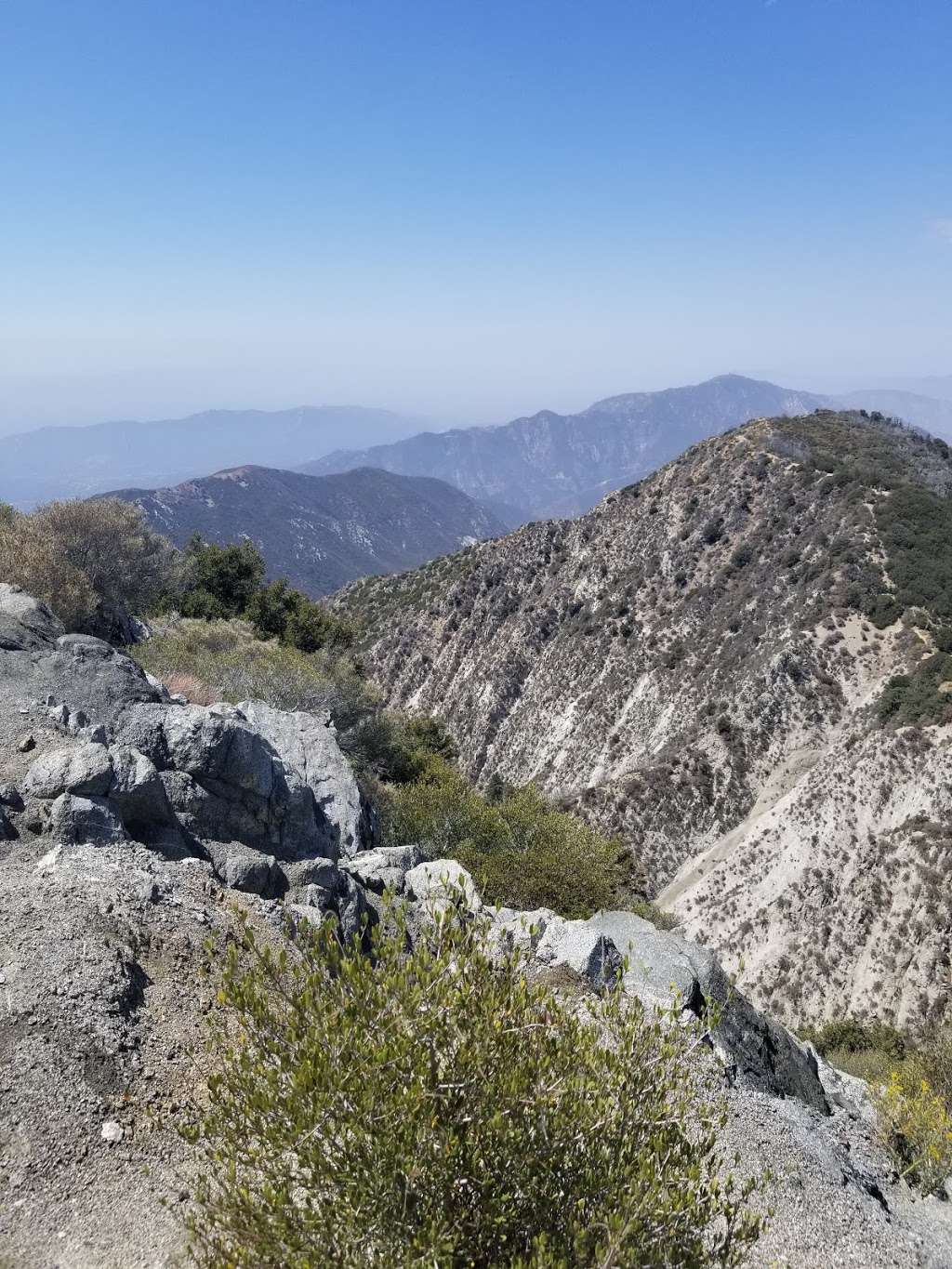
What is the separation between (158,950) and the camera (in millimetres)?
11609

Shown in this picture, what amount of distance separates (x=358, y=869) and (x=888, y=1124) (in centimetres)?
1245

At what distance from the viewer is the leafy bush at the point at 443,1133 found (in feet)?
18.5

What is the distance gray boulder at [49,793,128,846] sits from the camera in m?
13.1

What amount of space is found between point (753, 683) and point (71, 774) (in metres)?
44.9

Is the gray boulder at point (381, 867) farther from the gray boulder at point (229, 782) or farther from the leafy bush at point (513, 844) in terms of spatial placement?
the leafy bush at point (513, 844)

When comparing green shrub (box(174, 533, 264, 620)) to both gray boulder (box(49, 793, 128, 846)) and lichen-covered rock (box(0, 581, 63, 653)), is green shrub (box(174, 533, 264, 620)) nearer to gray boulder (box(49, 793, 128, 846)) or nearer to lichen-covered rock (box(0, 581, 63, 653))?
lichen-covered rock (box(0, 581, 63, 653))

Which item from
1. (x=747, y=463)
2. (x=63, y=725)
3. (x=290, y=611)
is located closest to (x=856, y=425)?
(x=747, y=463)

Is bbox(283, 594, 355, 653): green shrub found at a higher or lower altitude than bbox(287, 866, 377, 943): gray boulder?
lower

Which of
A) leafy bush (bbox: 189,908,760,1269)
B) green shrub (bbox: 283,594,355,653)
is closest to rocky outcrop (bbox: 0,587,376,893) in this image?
leafy bush (bbox: 189,908,760,1269)

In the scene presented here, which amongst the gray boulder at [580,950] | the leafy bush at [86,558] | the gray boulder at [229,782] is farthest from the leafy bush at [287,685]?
the gray boulder at [580,950]

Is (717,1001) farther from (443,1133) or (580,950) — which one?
(443,1133)

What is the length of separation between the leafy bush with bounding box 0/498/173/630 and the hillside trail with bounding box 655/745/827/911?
100ft

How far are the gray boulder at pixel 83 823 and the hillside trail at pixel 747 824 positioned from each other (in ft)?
97.9

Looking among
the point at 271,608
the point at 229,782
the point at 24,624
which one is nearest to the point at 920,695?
the point at 229,782
